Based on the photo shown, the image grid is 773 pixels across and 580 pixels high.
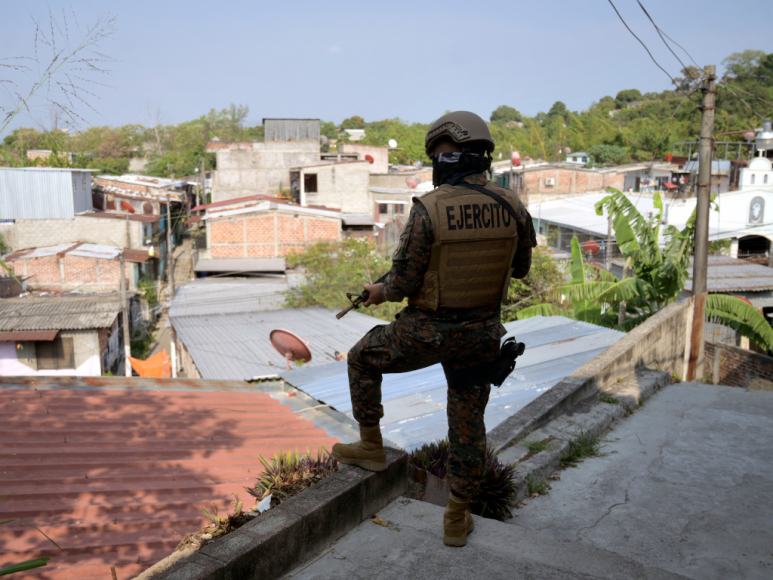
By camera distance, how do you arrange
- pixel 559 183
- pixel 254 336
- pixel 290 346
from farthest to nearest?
1. pixel 559 183
2. pixel 254 336
3. pixel 290 346

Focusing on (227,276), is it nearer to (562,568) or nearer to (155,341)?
(155,341)

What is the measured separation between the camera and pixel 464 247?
252 cm

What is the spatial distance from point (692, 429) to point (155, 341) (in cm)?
2386

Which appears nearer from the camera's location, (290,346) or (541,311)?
(290,346)

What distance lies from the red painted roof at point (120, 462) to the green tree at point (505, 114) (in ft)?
343

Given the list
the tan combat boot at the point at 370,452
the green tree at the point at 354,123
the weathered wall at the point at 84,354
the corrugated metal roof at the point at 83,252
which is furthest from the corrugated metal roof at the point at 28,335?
the green tree at the point at 354,123

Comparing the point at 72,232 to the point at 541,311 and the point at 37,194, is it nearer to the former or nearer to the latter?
the point at 37,194

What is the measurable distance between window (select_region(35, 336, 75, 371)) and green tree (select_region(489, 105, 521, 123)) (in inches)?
3768

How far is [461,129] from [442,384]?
4476 mm

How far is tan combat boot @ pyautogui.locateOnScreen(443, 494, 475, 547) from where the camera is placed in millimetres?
2570

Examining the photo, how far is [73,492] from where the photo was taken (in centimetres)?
381

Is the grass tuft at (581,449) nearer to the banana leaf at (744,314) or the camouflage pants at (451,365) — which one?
the camouflage pants at (451,365)

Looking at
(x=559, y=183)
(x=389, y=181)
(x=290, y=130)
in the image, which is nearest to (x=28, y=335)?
(x=389, y=181)

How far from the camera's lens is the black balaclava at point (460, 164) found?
260cm
